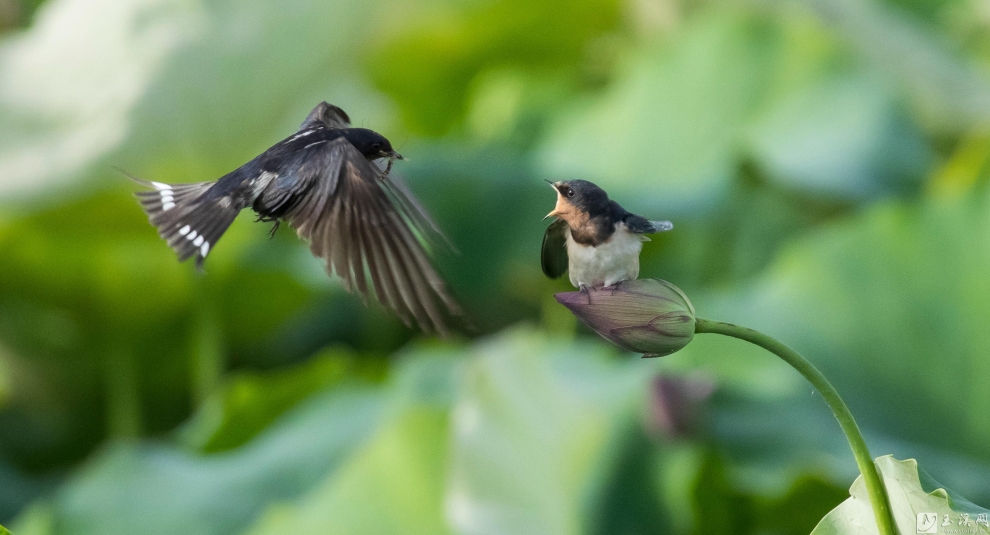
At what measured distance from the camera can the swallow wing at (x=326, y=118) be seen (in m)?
0.33

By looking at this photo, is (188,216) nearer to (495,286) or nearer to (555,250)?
(555,250)

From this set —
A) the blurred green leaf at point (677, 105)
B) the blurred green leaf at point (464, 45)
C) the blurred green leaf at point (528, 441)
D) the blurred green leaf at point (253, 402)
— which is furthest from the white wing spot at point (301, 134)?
the blurred green leaf at point (464, 45)

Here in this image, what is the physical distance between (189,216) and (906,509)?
255 millimetres

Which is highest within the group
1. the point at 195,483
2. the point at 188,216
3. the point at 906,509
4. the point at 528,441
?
the point at 188,216

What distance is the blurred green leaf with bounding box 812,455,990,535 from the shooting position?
333 millimetres

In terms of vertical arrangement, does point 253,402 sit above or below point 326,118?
below

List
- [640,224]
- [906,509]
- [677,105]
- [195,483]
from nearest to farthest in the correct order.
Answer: [640,224] → [906,509] → [195,483] → [677,105]

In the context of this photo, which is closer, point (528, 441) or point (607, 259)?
point (607, 259)

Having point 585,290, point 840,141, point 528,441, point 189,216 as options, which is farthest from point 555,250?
point 840,141

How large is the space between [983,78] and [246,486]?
3.85 feet

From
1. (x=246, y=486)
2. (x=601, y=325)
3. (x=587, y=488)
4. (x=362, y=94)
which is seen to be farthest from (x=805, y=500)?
(x=362, y=94)

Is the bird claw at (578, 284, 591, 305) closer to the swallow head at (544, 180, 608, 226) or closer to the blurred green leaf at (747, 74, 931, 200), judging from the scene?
the swallow head at (544, 180, 608, 226)

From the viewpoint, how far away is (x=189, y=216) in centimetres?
32

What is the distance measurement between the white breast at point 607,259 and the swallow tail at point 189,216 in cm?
9
